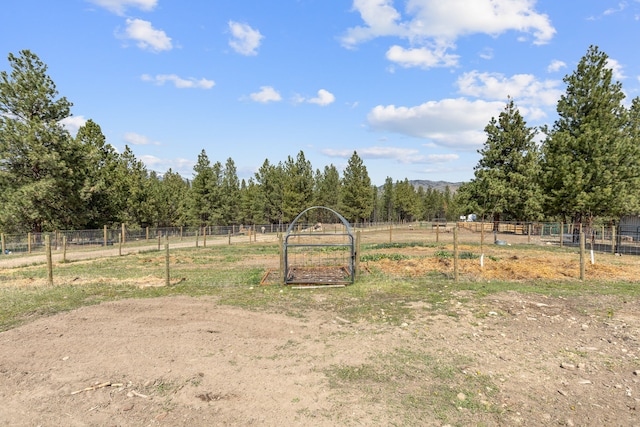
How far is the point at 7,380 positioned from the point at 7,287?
9351 millimetres

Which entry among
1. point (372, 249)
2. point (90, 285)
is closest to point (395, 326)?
point (90, 285)

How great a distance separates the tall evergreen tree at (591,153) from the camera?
2792 cm

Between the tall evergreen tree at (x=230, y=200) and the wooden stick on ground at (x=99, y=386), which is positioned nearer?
the wooden stick on ground at (x=99, y=386)

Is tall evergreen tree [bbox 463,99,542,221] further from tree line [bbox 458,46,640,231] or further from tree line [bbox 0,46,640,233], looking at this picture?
tree line [bbox 458,46,640,231]

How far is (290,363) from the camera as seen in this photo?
19.4ft

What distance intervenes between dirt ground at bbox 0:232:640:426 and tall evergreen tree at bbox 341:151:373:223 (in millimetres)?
57468

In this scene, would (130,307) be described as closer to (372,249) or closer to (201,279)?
(201,279)

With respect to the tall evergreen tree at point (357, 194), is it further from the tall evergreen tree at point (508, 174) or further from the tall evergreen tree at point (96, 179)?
the tall evergreen tree at point (96, 179)

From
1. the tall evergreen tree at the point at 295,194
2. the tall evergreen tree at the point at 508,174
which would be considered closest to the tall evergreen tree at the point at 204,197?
the tall evergreen tree at the point at 295,194

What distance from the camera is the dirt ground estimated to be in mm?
4457

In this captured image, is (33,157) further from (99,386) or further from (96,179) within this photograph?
(99,386)

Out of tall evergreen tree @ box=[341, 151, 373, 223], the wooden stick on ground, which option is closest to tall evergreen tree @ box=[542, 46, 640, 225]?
the wooden stick on ground

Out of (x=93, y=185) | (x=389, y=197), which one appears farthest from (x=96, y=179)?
(x=389, y=197)

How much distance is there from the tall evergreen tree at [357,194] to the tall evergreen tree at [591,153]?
37315 millimetres
